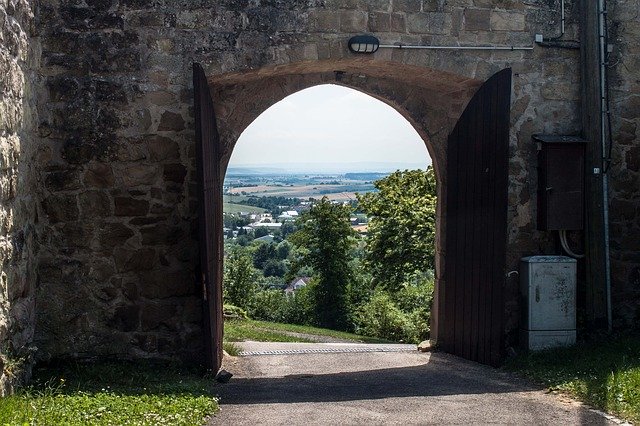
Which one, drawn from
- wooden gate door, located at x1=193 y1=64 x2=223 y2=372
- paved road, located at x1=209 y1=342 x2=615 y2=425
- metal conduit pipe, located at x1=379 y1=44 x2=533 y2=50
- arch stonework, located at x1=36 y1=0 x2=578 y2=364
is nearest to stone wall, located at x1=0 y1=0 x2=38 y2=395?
arch stonework, located at x1=36 y1=0 x2=578 y2=364

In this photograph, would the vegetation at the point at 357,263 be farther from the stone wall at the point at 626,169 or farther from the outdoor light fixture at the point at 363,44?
the outdoor light fixture at the point at 363,44

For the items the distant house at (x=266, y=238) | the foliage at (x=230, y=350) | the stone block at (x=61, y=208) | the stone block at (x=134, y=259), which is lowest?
the distant house at (x=266, y=238)

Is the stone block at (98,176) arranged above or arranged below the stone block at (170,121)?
below

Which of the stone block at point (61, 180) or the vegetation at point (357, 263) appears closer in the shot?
the stone block at point (61, 180)

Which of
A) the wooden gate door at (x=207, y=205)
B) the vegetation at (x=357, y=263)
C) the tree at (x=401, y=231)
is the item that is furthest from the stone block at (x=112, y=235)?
the tree at (x=401, y=231)

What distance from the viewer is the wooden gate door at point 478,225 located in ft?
26.3

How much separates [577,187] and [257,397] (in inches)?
143

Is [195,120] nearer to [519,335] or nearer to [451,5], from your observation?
[451,5]

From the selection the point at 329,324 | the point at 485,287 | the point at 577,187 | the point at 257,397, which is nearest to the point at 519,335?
the point at 485,287

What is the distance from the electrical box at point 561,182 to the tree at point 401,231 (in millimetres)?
Answer: 13913

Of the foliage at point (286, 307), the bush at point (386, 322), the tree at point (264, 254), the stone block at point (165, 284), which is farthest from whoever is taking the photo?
the tree at point (264, 254)

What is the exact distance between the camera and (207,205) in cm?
747

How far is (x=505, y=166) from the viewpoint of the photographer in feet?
25.9

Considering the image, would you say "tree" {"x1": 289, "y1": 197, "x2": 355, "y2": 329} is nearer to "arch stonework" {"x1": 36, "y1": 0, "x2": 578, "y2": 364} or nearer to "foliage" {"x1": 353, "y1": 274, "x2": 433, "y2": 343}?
"foliage" {"x1": 353, "y1": 274, "x2": 433, "y2": 343}
